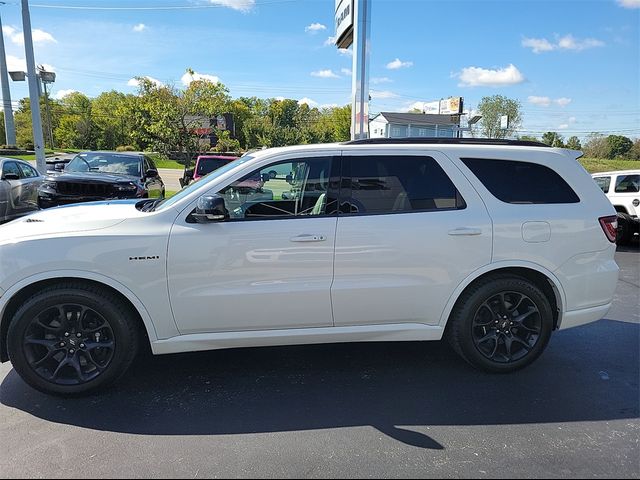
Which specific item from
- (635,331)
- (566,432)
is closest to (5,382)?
(566,432)

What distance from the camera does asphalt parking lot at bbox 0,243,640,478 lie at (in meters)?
2.63

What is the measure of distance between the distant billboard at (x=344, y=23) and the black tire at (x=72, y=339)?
1311cm

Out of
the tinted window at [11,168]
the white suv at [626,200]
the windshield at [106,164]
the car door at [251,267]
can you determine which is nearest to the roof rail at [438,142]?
the car door at [251,267]

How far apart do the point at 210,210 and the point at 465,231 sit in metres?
1.89

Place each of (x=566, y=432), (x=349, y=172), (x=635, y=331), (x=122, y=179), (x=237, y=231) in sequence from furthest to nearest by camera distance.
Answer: (x=122, y=179) → (x=635, y=331) → (x=349, y=172) → (x=237, y=231) → (x=566, y=432)

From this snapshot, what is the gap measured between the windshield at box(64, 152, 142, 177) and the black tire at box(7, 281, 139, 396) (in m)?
8.59

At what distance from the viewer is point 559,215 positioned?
3.65 meters

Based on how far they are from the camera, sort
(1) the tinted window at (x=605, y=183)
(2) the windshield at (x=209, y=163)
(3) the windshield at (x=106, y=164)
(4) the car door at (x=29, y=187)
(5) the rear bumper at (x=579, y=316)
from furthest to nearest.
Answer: (2) the windshield at (x=209, y=163)
(3) the windshield at (x=106, y=164)
(1) the tinted window at (x=605, y=183)
(4) the car door at (x=29, y=187)
(5) the rear bumper at (x=579, y=316)

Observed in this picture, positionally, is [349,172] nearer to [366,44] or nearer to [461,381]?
[461,381]

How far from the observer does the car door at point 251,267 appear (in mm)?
3240

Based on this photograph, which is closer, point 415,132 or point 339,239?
point 339,239

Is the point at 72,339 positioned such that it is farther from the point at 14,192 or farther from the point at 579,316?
the point at 14,192

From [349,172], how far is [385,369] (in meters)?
1.65

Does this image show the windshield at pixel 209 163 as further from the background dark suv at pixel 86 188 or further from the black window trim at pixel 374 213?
the black window trim at pixel 374 213
